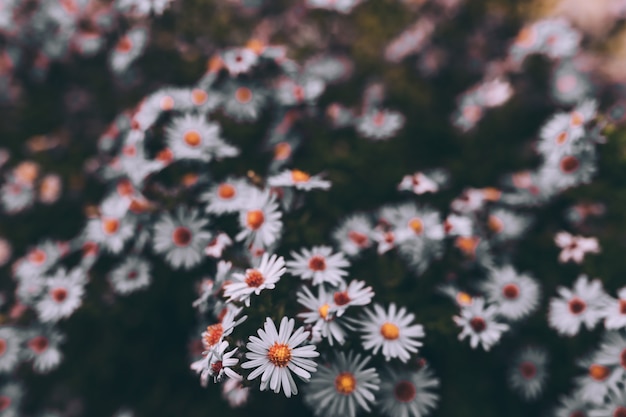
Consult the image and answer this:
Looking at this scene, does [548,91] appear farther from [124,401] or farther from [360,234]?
[124,401]

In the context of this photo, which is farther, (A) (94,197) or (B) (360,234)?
(A) (94,197)

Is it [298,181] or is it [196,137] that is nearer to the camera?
[298,181]

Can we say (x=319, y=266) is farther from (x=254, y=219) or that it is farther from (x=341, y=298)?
(x=254, y=219)

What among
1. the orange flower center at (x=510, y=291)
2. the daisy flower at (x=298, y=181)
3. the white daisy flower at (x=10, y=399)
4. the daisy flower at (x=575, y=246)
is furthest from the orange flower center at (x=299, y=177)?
the white daisy flower at (x=10, y=399)

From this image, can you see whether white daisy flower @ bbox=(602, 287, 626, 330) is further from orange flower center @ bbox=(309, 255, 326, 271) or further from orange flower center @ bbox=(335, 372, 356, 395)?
orange flower center @ bbox=(309, 255, 326, 271)

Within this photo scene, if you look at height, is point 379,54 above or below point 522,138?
above

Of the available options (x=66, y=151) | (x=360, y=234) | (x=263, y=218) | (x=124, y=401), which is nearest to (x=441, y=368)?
(x=360, y=234)

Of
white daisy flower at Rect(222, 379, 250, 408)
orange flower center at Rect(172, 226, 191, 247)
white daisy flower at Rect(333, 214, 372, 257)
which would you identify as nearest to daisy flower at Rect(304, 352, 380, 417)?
white daisy flower at Rect(222, 379, 250, 408)

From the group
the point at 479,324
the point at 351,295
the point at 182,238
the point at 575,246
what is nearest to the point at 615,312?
the point at 575,246
